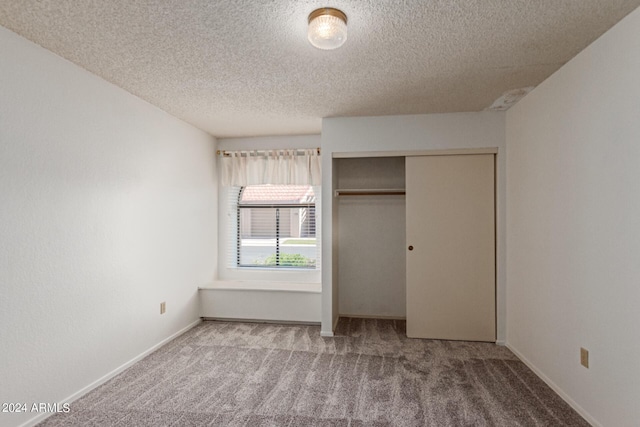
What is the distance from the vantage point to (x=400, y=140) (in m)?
3.69

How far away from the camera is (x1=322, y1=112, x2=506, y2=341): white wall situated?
3520 mm

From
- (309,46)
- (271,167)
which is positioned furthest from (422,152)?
(271,167)

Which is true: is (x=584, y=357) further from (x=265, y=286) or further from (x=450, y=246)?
(x=265, y=286)

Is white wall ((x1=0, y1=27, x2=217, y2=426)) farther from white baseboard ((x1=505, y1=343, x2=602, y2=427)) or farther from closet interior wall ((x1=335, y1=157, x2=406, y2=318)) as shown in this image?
white baseboard ((x1=505, y1=343, x2=602, y2=427))

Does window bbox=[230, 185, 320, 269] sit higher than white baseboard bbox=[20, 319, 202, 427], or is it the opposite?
window bbox=[230, 185, 320, 269]

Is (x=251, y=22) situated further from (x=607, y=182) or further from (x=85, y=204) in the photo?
(x=607, y=182)

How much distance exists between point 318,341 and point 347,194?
180 centimetres

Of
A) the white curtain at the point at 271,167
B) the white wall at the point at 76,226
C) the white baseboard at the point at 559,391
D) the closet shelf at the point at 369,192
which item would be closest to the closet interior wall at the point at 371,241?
the closet shelf at the point at 369,192

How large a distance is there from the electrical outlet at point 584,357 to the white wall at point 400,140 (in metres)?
1.27

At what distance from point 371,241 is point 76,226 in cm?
313

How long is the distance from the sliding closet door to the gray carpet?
0.22m

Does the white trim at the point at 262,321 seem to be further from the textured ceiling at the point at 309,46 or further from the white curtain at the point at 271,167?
the textured ceiling at the point at 309,46

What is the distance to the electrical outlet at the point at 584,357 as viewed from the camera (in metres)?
2.19

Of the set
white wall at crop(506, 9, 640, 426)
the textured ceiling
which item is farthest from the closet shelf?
white wall at crop(506, 9, 640, 426)
